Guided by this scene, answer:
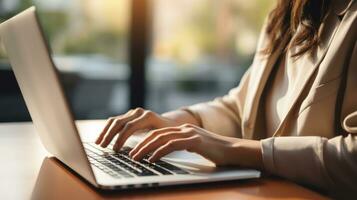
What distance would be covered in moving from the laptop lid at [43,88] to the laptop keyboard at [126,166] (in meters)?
0.05

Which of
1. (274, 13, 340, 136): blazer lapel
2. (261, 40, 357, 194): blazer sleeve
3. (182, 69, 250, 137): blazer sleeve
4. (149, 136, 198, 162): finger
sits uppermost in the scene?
(274, 13, 340, 136): blazer lapel

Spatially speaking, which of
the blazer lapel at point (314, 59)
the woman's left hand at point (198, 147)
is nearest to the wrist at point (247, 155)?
the woman's left hand at point (198, 147)

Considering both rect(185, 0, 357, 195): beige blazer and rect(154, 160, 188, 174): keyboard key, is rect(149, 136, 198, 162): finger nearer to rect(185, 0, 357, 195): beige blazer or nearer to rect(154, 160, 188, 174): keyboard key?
rect(154, 160, 188, 174): keyboard key

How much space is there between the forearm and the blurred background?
2089mm

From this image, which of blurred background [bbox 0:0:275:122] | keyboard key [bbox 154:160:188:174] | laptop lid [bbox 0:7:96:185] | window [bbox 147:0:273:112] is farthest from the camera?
window [bbox 147:0:273:112]

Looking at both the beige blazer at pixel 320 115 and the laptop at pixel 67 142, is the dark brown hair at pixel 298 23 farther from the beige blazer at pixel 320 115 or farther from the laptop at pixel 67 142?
the laptop at pixel 67 142

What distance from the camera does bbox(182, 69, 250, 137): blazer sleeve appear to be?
141 centimetres

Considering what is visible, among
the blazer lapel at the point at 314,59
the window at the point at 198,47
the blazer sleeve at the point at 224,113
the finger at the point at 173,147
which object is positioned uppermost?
the blazer lapel at the point at 314,59

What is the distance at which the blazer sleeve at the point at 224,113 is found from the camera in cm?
141

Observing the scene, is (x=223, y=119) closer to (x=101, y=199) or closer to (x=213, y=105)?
(x=213, y=105)

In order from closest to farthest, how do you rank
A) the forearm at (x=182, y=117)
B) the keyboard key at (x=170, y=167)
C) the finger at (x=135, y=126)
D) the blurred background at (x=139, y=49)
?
the keyboard key at (x=170, y=167) → the finger at (x=135, y=126) → the forearm at (x=182, y=117) → the blurred background at (x=139, y=49)

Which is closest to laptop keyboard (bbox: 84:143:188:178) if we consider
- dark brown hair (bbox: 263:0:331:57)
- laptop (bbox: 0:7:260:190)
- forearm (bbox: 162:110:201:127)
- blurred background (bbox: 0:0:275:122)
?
laptop (bbox: 0:7:260:190)

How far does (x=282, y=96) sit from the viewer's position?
1.23 metres

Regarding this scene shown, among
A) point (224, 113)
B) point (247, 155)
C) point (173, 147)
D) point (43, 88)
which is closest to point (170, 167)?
point (173, 147)
